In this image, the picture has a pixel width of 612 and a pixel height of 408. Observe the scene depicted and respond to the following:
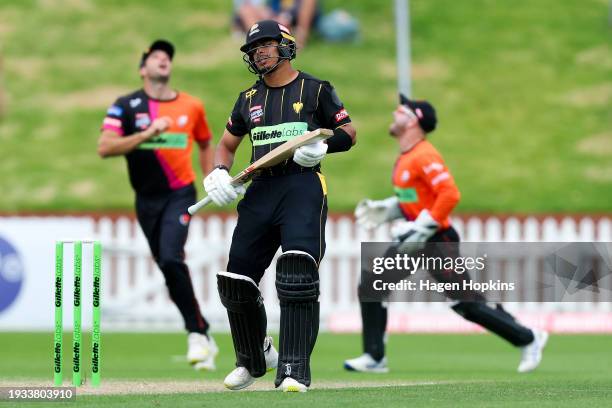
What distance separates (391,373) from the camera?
9.89m

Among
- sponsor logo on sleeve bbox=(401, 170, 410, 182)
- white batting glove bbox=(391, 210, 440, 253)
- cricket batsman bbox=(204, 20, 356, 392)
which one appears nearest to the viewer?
cricket batsman bbox=(204, 20, 356, 392)

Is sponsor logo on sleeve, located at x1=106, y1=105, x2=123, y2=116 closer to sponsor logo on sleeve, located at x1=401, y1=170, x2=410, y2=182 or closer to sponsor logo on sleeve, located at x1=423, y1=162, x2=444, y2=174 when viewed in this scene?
sponsor logo on sleeve, located at x1=401, y1=170, x2=410, y2=182

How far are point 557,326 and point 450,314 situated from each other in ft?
3.91

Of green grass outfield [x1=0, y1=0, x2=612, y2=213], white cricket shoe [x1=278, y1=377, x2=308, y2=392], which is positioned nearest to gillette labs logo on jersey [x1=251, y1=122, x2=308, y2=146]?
white cricket shoe [x1=278, y1=377, x2=308, y2=392]

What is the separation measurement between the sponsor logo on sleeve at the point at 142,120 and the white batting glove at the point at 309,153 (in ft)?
10.9

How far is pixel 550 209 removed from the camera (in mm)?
21500

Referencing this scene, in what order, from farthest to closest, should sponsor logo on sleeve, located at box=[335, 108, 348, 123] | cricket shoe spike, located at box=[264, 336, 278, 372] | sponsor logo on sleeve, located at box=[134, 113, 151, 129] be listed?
sponsor logo on sleeve, located at box=[134, 113, 151, 129] < cricket shoe spike, located at box=[264, 336, 278, 372] < sponsor logo on sleeve, located at box=[335, 108, 348, 123]

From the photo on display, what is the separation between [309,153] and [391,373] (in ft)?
10.2

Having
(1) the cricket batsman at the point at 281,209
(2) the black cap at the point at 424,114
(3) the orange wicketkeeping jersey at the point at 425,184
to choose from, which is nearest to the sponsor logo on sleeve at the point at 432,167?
(3) the orange wicketkeeping jersey at the point at 425,184

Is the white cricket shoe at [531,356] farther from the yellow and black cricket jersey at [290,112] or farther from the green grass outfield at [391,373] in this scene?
the yellow and black cricket jersey at [290,112]

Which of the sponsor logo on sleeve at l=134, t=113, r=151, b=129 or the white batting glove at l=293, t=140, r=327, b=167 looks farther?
the sponsor logo on sleeve at l=134, t=113, r=151, b=129

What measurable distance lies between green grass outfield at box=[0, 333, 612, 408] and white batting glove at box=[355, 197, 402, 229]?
1126 mm

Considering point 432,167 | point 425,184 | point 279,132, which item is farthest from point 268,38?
point 425,184

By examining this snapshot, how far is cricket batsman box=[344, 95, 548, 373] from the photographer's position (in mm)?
9867
